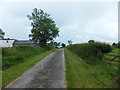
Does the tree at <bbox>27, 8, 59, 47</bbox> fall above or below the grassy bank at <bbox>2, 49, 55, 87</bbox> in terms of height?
above

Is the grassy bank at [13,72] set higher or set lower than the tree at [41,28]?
lower

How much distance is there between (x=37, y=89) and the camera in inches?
189

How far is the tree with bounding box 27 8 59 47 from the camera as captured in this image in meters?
39.1

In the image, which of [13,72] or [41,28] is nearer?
[13,72]

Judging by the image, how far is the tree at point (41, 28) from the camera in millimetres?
39125

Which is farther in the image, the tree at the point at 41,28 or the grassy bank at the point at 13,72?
the tree at the point at 41,28

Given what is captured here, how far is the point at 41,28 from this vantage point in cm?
3850

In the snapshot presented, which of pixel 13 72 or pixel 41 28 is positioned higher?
pixel 41 28

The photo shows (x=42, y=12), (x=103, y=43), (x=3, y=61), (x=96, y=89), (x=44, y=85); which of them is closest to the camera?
(x=96, y=89)

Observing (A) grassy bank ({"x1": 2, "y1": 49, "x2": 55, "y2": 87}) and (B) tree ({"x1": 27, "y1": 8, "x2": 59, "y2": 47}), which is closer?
(A) grassy bank ({"x1": 2, "y1": 49, "x2": 55, "y2": 87})

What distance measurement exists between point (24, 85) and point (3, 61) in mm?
5923

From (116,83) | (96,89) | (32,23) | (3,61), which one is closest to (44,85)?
(96,89)

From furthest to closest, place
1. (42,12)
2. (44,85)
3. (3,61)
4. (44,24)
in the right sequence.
→ (42,12) < (44,24) < (3,61) < (44,85)

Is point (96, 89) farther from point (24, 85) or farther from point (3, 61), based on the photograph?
point (3, 61)
